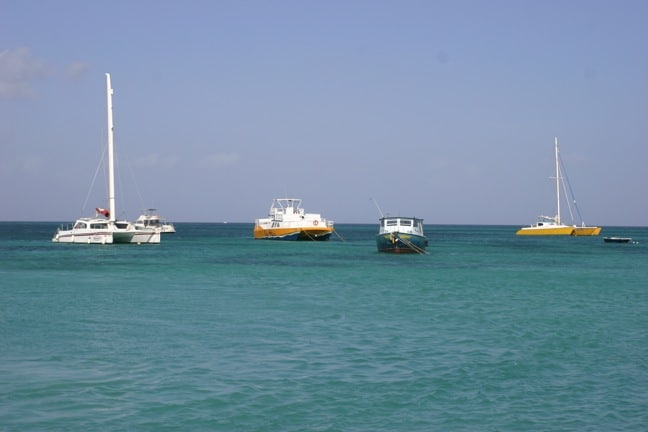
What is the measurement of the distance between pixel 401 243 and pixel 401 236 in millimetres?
999

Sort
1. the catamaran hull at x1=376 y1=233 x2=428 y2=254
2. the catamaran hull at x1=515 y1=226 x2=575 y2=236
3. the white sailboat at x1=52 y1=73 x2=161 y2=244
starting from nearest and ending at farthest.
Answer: the catamaran hull at x1=376 y1=233 x2=428 y2=254
the white sailboat at x1=52 y1=73 x2=161 y2=244
the catamaran hull at x1=515 y1=226 x2=575 y2=236

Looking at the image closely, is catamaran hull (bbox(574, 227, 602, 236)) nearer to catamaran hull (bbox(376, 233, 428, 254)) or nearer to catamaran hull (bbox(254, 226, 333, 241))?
catamaran hull (bbox(254, 226, 333, 241))

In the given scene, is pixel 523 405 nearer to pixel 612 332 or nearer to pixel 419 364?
pixel 419 364

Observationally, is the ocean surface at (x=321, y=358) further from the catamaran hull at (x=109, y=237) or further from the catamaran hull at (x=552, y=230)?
the catamaran hull at (x=552, y=230)

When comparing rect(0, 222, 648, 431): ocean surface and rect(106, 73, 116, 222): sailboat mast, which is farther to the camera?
rect(106, 73, 116, 222): sailboat mast

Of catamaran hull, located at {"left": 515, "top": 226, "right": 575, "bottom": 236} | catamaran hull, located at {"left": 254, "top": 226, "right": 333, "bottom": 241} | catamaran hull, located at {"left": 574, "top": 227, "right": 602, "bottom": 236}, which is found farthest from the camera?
catamaran hull, located at {"left": 574, "top": 227, "right": 602, "bottom": 236}

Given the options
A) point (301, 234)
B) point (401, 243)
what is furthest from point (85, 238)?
point (401, 243)

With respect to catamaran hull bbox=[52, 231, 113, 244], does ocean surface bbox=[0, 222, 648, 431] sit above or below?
below

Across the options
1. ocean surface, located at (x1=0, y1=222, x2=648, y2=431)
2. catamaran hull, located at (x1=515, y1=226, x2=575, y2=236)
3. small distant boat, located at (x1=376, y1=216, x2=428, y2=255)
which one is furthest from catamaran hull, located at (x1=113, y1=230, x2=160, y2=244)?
catamaran hull, located at (x1=515, y1=226, x2=575, y2=236)

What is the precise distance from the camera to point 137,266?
50375 millimetres

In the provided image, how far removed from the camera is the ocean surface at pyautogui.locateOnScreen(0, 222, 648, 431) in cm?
1304

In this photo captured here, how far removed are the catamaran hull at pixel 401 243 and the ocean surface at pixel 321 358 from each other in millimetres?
29532

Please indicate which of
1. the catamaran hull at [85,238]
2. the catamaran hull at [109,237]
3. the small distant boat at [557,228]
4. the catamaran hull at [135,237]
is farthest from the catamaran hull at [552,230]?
the catamaran hull at [85,238]

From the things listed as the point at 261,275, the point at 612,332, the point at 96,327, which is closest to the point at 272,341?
the point at 96,327
